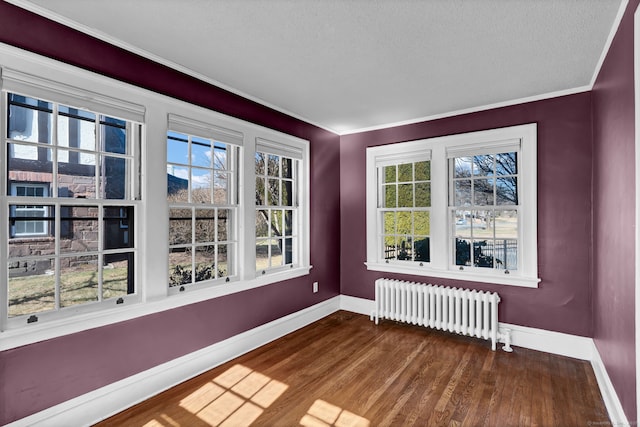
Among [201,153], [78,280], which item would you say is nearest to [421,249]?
[201,153]

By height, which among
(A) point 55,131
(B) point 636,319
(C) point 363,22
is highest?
(C) point 363,22

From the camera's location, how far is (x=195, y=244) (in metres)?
2.98

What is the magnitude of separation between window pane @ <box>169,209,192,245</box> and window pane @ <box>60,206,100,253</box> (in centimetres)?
59

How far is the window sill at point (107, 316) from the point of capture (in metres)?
1.96

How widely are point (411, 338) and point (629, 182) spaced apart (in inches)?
103

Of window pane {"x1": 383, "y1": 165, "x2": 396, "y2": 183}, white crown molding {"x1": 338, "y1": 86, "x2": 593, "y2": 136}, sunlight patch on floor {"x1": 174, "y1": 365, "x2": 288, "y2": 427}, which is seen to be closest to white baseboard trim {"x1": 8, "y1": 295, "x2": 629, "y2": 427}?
sunlight patch on floor {"x1": 174, "y1": 365, "x2": 288, "y2": 427}

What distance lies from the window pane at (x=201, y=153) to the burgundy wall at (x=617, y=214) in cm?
319

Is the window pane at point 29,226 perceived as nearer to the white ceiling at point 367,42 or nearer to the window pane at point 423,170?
the white ceiling at point 367,42

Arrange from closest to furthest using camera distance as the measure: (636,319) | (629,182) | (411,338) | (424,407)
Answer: (636,319)
(629,182)
(424,407)
(411,338)

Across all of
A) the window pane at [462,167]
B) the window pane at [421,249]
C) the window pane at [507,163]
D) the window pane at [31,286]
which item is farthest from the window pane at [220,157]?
the window pane at [507,163]

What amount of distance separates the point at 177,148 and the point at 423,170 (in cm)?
299

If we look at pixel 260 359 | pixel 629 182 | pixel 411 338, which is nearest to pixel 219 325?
pixel 260 359

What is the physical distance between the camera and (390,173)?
15.0 feet

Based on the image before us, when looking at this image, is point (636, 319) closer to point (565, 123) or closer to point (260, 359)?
point (565, 123)
